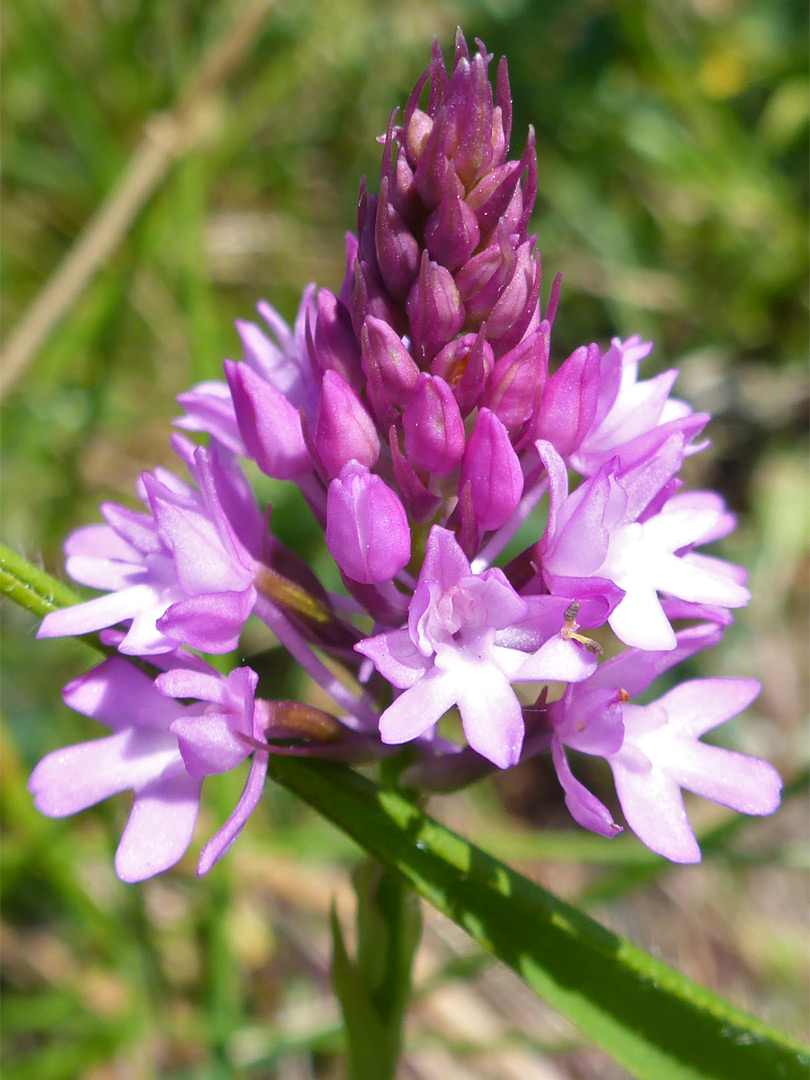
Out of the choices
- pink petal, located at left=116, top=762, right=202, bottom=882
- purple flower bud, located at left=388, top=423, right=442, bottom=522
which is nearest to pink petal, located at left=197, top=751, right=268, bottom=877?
pink petal, located at left=116, top=762, right=202, bottom=882

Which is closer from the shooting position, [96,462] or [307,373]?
[307,373]

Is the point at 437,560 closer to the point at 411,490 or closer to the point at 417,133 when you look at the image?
the point at 411,490

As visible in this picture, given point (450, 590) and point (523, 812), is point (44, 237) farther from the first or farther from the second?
point (450, 590)

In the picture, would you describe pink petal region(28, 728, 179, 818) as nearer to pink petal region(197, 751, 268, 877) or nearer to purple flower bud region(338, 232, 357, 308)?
pink petal region(197, 751, 268, 877)

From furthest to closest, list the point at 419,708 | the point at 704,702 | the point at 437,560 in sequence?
the point at 704,702 → the point at 437,560 → the point at 419,708

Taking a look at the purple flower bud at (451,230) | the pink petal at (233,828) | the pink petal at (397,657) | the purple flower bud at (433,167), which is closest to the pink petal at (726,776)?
the pink petal at (397,657)

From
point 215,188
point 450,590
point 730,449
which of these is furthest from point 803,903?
point 215,188

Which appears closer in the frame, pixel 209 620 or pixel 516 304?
pixel 209 620

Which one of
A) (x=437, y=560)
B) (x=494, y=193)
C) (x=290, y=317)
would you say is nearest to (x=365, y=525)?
(x=437, y=560)
